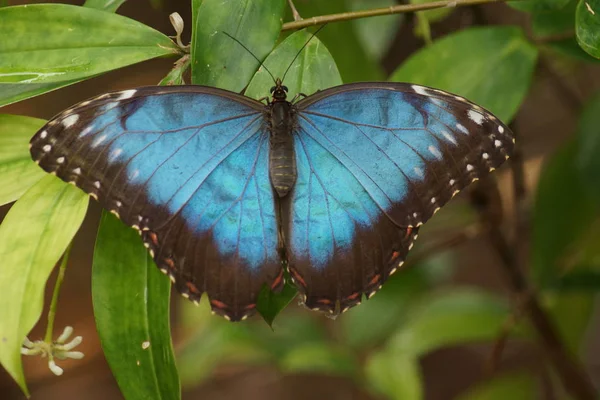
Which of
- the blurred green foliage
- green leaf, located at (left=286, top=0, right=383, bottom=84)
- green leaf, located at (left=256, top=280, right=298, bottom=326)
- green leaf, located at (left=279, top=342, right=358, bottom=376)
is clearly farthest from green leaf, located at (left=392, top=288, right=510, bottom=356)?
green leaf, located at (left=256, top=280, right=298, bottom=326)

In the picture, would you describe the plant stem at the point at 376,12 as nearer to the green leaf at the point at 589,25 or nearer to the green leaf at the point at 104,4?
the green leaf at the point at 589,25

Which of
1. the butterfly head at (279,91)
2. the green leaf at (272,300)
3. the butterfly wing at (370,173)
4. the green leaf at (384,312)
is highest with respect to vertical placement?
the butterfly head at (279,91)

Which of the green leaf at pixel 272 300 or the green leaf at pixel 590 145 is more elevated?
the green leaf at pixel 272 300

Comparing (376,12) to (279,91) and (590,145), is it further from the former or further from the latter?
(590,145)

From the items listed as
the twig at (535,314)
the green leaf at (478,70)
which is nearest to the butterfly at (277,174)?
the green leaf at (478,70)

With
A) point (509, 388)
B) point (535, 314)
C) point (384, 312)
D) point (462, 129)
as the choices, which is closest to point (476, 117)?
point (462, 129)

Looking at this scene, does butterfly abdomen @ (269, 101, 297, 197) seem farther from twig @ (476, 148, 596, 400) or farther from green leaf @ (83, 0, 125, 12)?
twig @ (476, 148, 596, 400)
